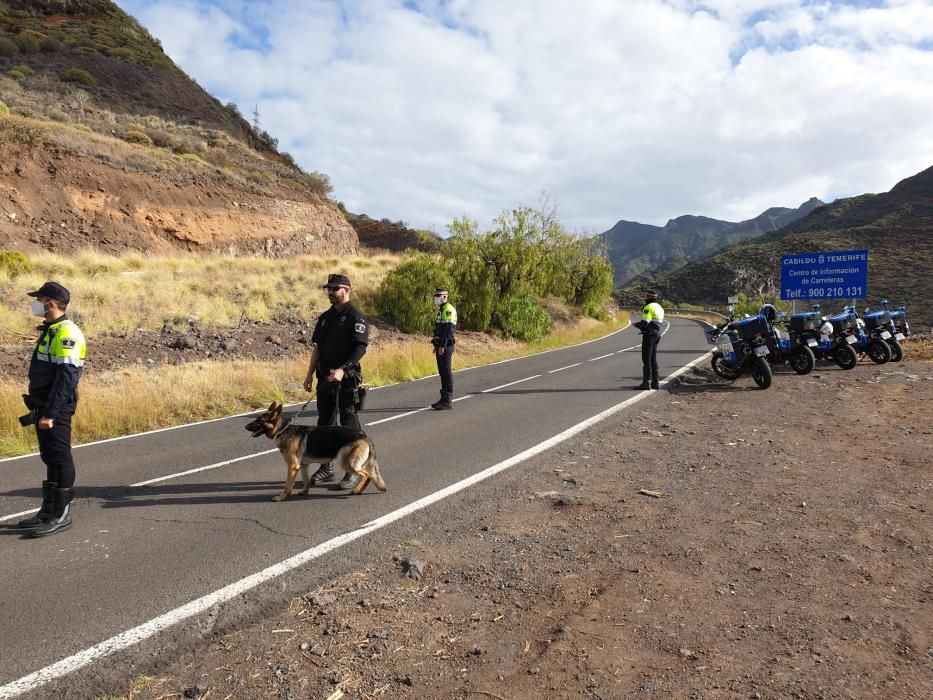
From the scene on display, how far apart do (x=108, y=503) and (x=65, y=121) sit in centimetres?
3445

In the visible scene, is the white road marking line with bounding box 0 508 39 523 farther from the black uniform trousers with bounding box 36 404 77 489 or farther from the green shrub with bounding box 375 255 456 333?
the green shrub with bounding box 375 255 456 333

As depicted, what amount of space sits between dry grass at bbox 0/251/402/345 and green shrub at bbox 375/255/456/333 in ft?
3.48

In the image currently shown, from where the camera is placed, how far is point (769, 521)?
15.2ft

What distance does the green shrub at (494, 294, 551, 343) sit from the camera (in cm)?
2633

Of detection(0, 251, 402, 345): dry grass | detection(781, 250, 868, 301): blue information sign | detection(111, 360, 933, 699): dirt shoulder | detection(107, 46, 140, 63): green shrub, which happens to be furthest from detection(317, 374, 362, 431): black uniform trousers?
detection(107, 46, 140, 63): green shrub

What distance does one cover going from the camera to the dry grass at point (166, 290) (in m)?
16.1

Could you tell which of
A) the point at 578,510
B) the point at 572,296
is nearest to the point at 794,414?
the point at 578,510

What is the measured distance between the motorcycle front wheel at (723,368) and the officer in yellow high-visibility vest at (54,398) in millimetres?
11216

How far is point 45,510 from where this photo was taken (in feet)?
15.8

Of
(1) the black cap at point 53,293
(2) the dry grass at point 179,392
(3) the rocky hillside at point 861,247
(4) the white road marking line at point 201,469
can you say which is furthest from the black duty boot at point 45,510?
(3) the rocky hillside at point 861,247

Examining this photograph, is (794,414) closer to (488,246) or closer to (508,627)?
(508,627)

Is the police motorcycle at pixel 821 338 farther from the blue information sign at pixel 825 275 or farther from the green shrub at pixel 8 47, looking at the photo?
the green shrub at pixel 8 47

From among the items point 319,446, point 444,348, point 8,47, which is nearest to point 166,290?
point 444,348

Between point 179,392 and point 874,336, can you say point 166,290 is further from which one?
point 874,336
